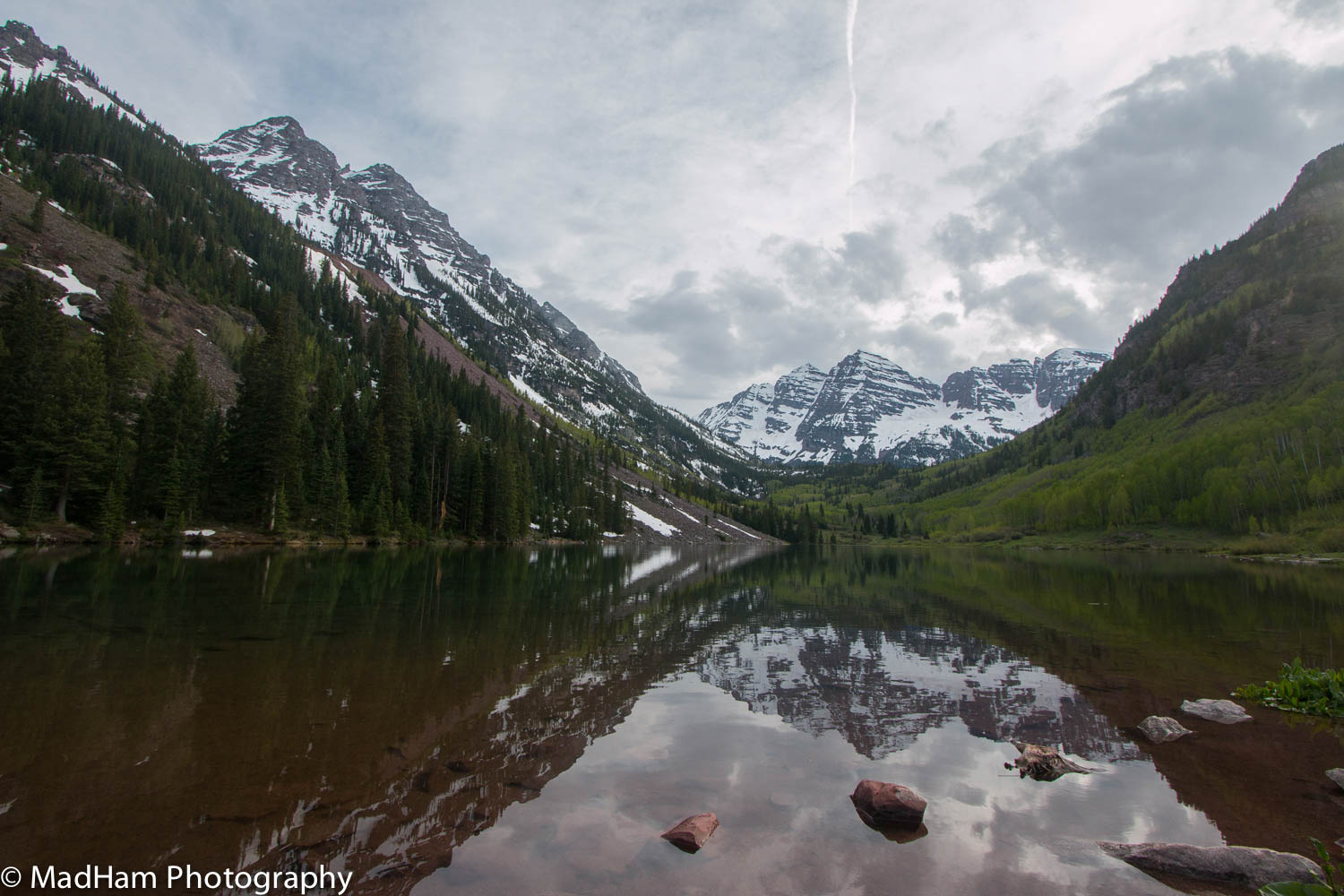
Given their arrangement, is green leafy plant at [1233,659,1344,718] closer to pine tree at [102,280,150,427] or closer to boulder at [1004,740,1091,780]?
boulder at [1004,740,1091,780]

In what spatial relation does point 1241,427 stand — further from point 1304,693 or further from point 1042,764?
point 1042,764

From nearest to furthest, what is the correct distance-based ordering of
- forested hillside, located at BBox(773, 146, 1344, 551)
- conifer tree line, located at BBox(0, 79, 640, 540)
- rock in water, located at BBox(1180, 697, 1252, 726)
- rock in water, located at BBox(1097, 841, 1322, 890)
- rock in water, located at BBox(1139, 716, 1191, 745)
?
rock in water, located at BBox(1097, 841, 1322, 890) → rock in water, located at BBox(1139, 716, 1191, 745) → rock in water, located at BBox(1180, 697, 1252, 726) → conifer tree line, located at BBox(0, 79, 640, 540) → forested hillside, located at BBox(773, 146, 1344, 551)

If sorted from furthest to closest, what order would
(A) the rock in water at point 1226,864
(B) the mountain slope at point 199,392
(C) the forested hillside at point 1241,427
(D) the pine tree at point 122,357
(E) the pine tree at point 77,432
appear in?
(C) the forested hillside at point 1241,427 → (D) the pine tree at point 122,357 → (B) the mountain slope at point 199,392 → (E) the pine tree at point 77,432 → (A) the rock in water at point 1226,864

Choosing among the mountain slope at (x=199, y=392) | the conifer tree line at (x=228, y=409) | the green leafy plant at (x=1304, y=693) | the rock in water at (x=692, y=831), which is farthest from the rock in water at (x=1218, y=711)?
the conifer tree line at (x=228, y=409)

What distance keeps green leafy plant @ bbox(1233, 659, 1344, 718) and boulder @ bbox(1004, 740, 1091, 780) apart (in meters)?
7.63

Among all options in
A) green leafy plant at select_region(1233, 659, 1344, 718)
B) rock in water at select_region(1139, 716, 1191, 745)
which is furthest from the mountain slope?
green leafy plant at select_region(1233, 659, 1344, 718)

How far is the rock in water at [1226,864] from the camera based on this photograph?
21.9 feet

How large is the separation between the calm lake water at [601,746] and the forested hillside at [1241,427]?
92.4 m

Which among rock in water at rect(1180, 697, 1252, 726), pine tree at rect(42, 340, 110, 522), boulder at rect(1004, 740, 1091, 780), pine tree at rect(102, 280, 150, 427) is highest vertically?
pine tree at rect(102, 280, 150, 427)

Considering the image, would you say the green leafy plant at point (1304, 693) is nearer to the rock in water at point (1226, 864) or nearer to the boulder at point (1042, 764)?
the boulder at point (1042, 764)

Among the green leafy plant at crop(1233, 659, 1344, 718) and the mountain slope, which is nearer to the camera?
the green leafy plant at crop(1233, 659, 1344, 718)

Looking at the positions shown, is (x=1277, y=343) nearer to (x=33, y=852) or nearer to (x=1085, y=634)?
(x=1085, y=634)

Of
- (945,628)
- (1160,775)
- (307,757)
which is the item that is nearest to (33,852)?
(307,757)

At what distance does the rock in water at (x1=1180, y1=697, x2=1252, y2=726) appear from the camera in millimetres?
12945
